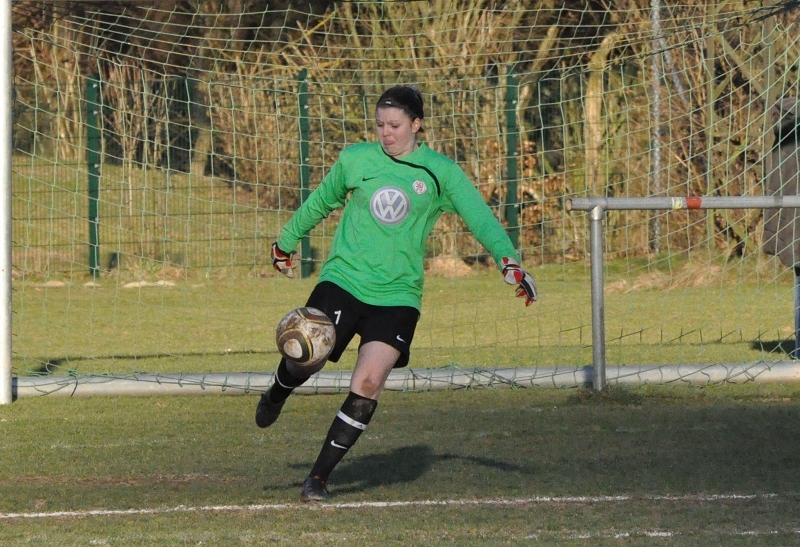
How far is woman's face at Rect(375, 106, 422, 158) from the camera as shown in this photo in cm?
560

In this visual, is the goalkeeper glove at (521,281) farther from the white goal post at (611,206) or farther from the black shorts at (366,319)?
the white goal post at (611,206)

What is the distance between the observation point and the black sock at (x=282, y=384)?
5914 millimetres

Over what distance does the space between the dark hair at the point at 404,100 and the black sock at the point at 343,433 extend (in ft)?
4.12

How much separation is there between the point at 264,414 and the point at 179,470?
0.53m

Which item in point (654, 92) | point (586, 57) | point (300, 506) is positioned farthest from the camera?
point (586, 57)

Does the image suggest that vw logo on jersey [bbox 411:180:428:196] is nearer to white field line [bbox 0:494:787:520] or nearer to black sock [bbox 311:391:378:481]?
black sock [bbox 311:391:378:481]

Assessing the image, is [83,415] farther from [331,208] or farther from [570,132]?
[570,132]

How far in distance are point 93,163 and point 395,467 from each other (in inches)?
394

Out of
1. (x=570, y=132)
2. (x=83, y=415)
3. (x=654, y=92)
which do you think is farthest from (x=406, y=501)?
(x=570, y=132)

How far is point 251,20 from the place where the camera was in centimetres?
1300

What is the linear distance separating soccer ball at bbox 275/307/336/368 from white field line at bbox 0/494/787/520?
60 centimetres

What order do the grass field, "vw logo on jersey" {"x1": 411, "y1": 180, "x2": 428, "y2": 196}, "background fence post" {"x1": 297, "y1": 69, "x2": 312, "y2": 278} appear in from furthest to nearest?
"background fence post" {"x1": 297, "y1": 69, "x2": 312, "y2": 278}, "vw logo on jersey" {"x1": 411, "y1": 180, "x2": 428, "y2": 196}, the grass field

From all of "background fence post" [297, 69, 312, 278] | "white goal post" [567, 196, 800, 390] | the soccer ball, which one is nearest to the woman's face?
the soccer ball

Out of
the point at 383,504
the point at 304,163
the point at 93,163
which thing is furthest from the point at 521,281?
the point at 93,163
